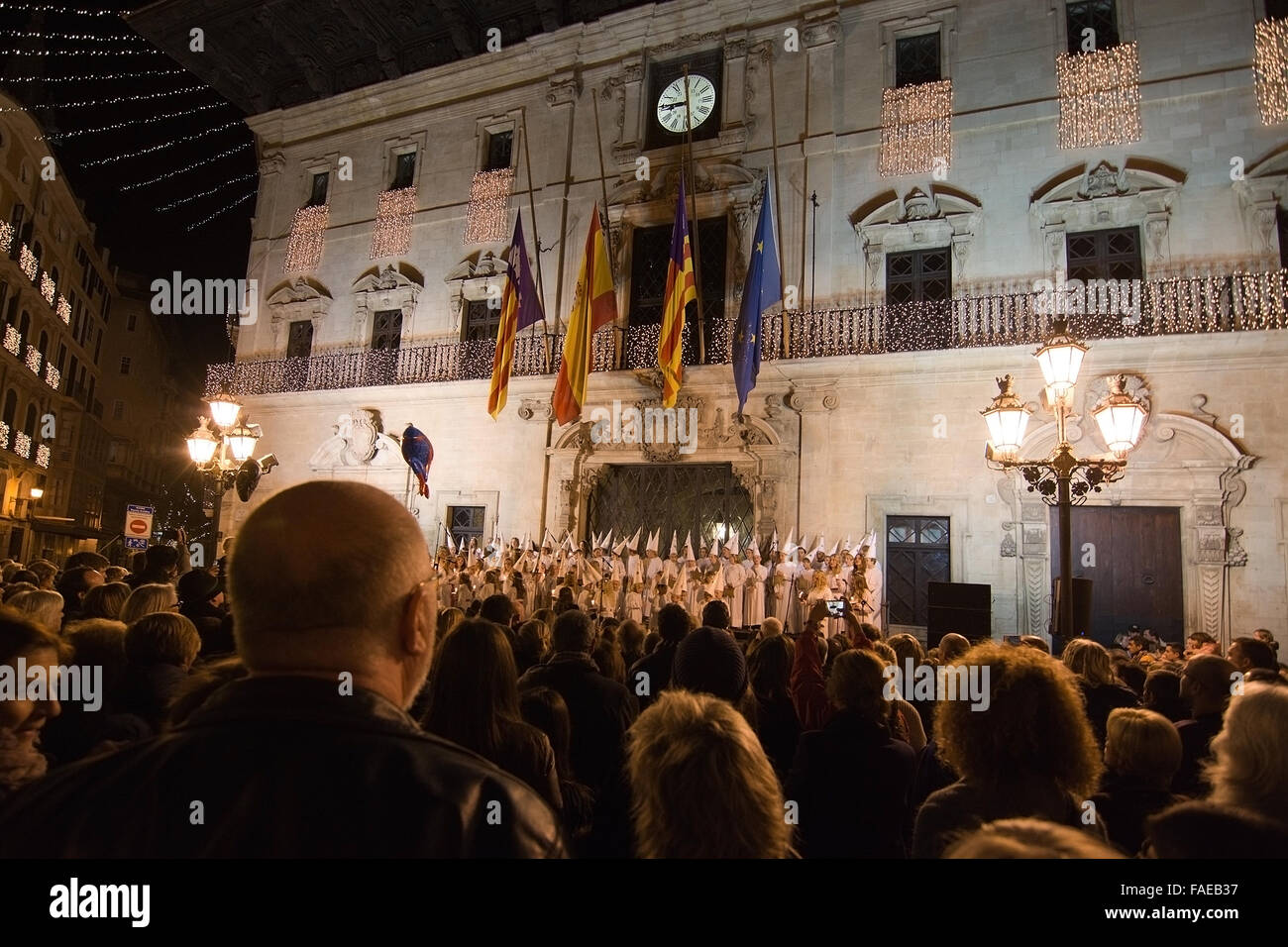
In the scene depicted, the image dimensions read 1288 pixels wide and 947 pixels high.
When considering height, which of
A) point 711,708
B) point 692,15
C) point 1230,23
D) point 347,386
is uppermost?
point 692,15

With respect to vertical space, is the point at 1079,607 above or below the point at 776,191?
below

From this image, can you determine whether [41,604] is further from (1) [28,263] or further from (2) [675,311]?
→ (1) [28,263]

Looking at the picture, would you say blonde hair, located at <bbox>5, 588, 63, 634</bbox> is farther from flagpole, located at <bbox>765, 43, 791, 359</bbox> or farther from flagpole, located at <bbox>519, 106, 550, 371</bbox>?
flagpole, located at <bbox>765, 43, 791, 359</bbox>

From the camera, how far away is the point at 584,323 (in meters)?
15.4

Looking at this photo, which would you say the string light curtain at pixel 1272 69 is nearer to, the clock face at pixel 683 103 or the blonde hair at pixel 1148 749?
the clock face at pixel 683 103

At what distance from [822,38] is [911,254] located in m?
5.74

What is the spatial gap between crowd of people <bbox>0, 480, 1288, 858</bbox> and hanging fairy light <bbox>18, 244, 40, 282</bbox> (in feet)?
103

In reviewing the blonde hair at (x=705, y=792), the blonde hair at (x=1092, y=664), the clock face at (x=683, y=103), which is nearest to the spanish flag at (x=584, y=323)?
the clock face at (x=683, y=103)

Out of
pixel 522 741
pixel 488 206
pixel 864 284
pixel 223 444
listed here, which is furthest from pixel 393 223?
pixel 522 741

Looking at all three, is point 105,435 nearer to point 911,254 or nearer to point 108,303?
point 108,303

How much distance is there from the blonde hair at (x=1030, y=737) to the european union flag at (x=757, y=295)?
11.7 meters

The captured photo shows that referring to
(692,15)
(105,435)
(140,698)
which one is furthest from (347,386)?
(105,435)

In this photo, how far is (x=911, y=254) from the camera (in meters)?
16.3

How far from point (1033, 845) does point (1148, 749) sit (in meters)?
2.15
